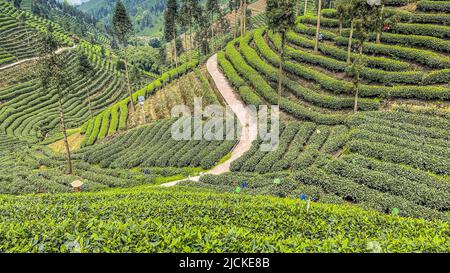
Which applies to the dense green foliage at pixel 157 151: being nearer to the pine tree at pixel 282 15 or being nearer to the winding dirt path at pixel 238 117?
the winding dirt path at pixel 238 117

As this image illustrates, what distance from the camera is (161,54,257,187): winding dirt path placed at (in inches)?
1293

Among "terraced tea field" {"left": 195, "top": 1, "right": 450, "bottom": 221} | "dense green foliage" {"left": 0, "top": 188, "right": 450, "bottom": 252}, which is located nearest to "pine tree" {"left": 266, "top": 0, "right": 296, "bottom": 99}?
"terraced tea field" {"left": 195, "top": 1, "right": 450, "bottom": 221}

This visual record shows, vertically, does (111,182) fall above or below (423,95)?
below

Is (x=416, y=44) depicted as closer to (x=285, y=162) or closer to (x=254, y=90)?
(x=254, y=90)

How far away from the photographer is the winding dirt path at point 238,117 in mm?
32844

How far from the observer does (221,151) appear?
35.4m

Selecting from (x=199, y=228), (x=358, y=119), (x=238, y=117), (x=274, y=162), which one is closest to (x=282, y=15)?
(x=238, y=117)

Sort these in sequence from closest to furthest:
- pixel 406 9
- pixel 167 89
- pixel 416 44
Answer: pixel 416 44
pixel 406 9
pixel 167 89

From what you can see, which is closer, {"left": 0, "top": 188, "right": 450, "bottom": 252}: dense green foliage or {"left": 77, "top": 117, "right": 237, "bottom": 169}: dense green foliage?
{"left": 0, "top": 188, "right": 450, "bottom": 252}: dense green foliage

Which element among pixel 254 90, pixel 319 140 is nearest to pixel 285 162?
pixel 319 140

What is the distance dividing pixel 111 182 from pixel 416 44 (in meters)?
38.1

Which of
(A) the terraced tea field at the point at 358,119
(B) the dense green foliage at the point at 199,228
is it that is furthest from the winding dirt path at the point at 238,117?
(B) the dense green foliage at the point at 199,228

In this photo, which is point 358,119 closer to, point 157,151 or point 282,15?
point 282,15

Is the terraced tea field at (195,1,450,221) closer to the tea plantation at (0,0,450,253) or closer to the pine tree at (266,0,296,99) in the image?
the tea plantation at (0,0,450,253)
